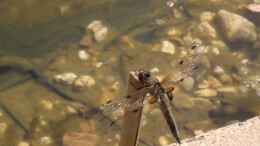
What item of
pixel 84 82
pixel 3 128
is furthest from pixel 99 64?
pixel 3 128

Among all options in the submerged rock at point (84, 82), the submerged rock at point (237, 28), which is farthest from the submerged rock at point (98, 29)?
the submerged rock at point (237, 28)

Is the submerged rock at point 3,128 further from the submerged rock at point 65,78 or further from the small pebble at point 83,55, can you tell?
the small pebble at point 83,55

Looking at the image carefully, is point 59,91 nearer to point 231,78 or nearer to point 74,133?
point 74,133

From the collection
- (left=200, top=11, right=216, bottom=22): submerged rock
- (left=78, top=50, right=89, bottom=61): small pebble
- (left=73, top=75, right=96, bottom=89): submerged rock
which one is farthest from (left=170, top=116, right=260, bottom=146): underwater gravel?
(left=200, top=11, right=216, bottom=22): submerged rock

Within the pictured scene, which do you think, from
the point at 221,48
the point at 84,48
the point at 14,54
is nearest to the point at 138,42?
the point at 84,48

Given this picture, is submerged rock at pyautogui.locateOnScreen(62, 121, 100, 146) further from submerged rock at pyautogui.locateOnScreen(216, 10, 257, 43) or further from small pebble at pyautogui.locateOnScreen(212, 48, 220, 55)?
submerged rock at pyautogui.locateOnScreen(216, 10, 257, 43)
